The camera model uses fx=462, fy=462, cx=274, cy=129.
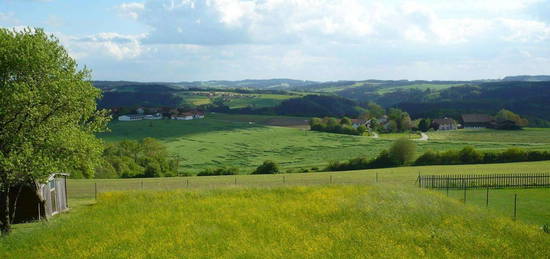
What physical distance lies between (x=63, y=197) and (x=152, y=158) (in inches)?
1560

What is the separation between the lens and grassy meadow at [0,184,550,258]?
2030 centimetres

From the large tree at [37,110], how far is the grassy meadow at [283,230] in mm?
3550

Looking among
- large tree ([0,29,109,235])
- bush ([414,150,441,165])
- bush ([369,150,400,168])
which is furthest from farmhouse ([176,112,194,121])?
large tree ([0,29,109,235])

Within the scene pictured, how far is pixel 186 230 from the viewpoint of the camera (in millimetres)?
24062

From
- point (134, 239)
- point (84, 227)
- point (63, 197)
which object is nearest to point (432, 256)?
point (134, 239)

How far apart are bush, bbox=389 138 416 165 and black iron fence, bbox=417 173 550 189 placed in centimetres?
3069

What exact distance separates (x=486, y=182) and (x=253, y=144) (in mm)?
66850

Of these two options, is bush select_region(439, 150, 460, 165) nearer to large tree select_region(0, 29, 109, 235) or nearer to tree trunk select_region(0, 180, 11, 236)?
large tree select_region(0, 29, 109, 235)

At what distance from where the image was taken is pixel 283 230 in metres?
23.9

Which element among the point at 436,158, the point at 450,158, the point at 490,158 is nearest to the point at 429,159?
the point at 436,158

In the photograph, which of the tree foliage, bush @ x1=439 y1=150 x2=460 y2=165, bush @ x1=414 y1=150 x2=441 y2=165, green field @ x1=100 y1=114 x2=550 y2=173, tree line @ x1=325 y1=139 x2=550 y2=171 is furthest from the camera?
green field @ x1=100 y1=114 x2=550 y2=173

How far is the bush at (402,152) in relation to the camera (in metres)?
72.1

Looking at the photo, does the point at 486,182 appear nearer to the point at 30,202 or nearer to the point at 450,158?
the point at 450,158

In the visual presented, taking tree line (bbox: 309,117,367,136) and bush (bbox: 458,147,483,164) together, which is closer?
bush (bbox: 458,147,483,164)
